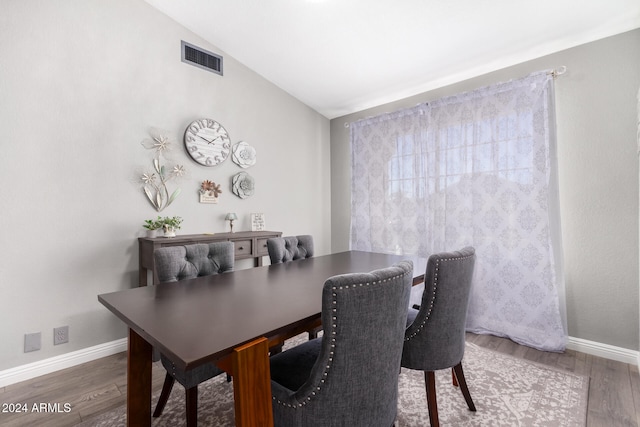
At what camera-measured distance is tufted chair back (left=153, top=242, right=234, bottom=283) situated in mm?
1660

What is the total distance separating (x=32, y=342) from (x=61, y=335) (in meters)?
0.15

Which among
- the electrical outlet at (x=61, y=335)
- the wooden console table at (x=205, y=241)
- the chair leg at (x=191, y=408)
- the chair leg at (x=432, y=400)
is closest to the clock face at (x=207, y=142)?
the wooden console table at (x=205, y=241)

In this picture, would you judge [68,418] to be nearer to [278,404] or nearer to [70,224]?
[70,224]

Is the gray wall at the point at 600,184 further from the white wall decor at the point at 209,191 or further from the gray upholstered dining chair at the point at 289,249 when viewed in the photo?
the white wall decor at the point at 209,191

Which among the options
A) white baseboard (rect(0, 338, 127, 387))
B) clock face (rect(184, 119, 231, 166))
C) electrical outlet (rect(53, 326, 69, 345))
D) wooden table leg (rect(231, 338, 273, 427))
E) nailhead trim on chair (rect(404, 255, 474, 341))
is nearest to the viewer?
wooden table leg (rect(231, 338, 273, 427))

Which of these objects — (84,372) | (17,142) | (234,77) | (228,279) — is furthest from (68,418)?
(234,77)

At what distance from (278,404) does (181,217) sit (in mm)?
2214

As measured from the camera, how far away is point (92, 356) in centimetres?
231

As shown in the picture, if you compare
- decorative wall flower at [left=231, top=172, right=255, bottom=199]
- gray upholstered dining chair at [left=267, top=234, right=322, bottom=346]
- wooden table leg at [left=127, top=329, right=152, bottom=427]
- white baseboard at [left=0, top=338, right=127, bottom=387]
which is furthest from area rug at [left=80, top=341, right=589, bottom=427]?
decorative wall flower at [left=231, top=172, right=255, bottom=199]

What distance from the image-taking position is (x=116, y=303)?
1.22 m

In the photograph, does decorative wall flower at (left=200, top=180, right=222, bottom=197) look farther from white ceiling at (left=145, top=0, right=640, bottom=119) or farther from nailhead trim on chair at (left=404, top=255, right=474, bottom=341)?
nailhead trim on chair at (left=404, top=255, right=474, bottom=341)

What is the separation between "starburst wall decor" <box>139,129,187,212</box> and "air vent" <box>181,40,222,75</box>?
31.5 inches

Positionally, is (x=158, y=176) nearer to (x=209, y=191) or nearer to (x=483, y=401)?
(x=209, y=191)

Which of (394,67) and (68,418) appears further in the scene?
(394,67)
